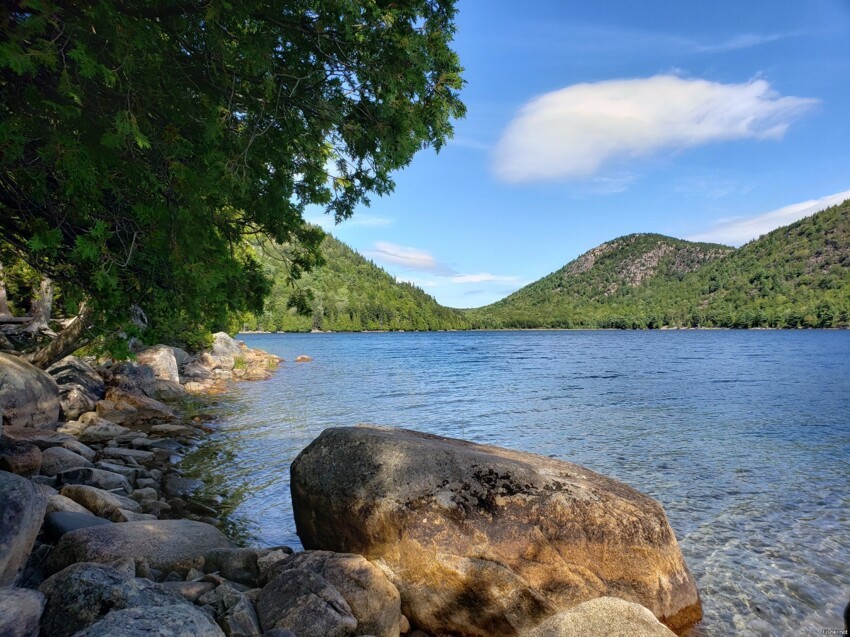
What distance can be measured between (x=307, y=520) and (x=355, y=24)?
6584mm

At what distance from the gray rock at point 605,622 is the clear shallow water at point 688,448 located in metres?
2.57

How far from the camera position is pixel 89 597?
381cm

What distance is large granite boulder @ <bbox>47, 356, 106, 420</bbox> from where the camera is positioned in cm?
1608

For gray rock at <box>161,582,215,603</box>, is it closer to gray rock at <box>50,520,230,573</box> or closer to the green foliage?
gray rock at <box>50,520,230,573</box>

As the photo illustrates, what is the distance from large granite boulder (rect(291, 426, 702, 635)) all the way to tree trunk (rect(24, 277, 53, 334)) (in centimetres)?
1692

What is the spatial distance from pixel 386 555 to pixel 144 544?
10.2ft

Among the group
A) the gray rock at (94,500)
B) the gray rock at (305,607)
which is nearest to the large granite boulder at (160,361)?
the gray rock at (94,500)

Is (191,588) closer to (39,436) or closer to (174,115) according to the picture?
(174,115)

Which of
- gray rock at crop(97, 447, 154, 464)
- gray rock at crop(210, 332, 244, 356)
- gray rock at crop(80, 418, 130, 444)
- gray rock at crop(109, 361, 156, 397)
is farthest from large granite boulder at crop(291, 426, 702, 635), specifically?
gray rock at crop(210, 332, 244, 356)

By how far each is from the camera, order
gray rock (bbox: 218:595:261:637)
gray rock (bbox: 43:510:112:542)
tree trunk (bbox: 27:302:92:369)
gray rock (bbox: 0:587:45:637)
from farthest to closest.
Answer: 1. tree trunk (bbox: 27:302:92:369)
2. gray rock (bbox: 43:510:112:542)
3. gray rock (bbox: 218:595:261:637)
4. gray rock (bbox: 0:587:45:637)

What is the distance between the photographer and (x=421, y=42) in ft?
18.8

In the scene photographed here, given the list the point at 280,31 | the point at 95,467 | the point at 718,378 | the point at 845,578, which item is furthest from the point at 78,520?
the point at 718,378

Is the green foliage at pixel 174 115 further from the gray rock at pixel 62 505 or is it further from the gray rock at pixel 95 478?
the gray rock at pixel 95 478

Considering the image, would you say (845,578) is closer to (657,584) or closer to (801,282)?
(657,584)
